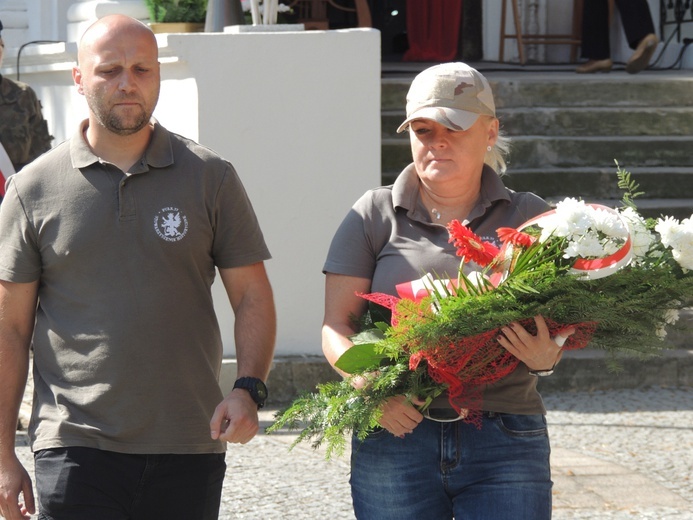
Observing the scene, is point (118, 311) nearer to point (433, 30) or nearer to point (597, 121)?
point (597, 121)

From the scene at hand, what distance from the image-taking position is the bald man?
10.3 feet

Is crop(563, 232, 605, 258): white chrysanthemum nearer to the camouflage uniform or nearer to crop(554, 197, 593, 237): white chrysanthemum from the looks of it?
crop(554, 197, 593, 237): white chrysanthemum

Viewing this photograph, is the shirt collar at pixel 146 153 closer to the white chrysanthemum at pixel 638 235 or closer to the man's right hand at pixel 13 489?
the man's right hand at pixel 13 489

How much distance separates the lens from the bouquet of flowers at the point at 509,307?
111 inches

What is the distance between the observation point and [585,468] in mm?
5793

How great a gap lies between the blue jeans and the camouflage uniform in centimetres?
408

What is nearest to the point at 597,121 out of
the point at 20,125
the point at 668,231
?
the point at 20,125

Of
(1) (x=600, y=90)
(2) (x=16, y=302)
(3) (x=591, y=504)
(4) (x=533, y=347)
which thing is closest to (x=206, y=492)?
(2) (x=16, y=302)

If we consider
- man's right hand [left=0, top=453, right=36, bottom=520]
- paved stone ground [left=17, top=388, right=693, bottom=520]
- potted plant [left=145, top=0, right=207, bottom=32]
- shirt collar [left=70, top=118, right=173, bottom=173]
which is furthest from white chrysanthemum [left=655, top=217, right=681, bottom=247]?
potted plant [left=145, top=0, right=207, bottom=32]

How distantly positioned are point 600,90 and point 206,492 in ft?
22.8

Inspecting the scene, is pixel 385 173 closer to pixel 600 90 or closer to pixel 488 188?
pixel 600 90

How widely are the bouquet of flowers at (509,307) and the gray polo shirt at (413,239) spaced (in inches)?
3.6

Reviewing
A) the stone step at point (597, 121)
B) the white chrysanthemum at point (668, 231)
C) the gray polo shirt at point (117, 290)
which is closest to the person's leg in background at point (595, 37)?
the stone step at point (597, 121)

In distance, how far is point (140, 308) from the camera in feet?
10.3
